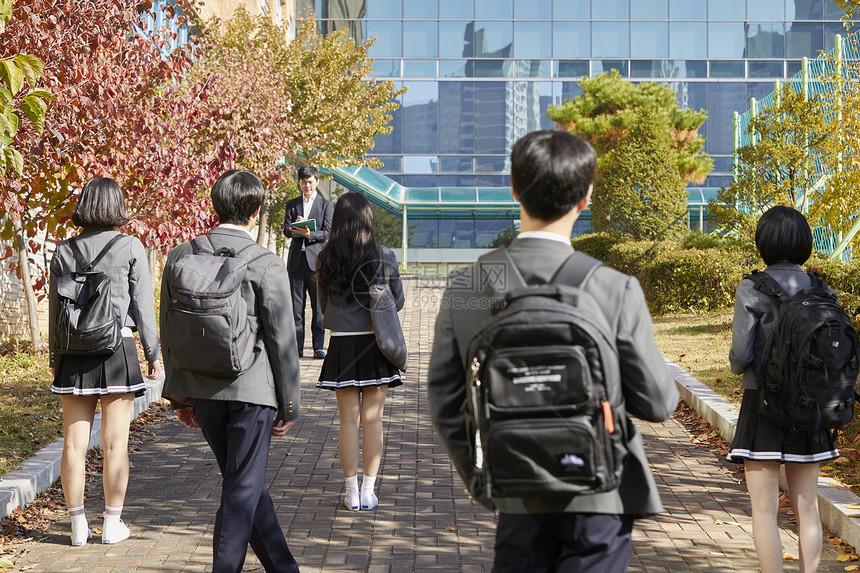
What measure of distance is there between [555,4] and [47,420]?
123 feet

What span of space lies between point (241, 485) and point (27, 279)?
7.94 metres

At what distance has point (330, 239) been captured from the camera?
535cm

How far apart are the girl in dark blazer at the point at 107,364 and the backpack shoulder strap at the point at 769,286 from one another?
3.04 meters

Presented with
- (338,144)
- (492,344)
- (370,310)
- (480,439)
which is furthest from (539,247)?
(338,144)

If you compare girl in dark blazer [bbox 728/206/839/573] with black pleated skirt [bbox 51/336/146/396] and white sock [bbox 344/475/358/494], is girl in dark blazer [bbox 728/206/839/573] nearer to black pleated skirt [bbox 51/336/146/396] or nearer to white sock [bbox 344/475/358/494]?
white sock [bbox 344/475/358/494]

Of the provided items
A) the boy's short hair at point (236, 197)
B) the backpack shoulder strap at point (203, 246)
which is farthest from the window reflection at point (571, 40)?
the backpack shoulder strap at point (203, 246)

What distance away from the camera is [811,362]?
361 centimetres

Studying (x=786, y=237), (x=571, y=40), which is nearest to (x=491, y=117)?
(x=571, y=40)

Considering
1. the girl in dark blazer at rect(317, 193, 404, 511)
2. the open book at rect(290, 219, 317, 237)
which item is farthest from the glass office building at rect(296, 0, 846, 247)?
the girl in dark blazer at rect(317, 193, 404, 511)

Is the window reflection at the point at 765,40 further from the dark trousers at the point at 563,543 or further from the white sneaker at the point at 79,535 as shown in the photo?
the dark trousers at the point at 563,543

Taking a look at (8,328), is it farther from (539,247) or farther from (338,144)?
(338,144)

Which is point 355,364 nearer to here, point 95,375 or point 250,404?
point 95,375

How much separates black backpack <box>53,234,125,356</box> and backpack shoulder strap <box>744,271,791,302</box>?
10.4 feet

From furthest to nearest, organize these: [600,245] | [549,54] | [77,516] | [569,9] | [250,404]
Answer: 1. [569,9]
2. [549,54]
3. [600,245]
4. [77,516]
5. [250,404]
